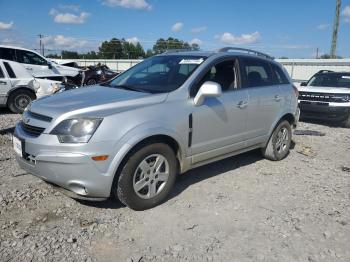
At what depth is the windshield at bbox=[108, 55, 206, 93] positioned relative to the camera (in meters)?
4.51

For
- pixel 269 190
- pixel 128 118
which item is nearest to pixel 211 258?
pixel 128 118

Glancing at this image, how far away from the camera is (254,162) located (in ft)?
20.4

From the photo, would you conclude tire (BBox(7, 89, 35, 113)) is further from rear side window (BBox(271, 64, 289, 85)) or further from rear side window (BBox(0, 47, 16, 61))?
rear side window (BBox(271, 64, 289, 85))

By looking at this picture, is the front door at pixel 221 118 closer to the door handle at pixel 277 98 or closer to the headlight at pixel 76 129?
the door handle at pixel 277 98

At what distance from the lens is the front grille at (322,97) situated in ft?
32.8

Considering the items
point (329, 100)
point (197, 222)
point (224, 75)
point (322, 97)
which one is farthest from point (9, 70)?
point (329, 100)

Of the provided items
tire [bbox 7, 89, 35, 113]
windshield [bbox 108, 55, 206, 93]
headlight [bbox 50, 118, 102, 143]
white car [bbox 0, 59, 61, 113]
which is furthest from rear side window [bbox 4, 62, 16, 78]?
headlight [bbox 50, 118, 102, 143]

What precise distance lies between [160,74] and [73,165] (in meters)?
1.88

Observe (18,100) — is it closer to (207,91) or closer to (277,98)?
(277,98)

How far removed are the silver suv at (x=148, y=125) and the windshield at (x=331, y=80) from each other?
6110 mm

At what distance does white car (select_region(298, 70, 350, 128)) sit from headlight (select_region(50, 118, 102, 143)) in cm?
819

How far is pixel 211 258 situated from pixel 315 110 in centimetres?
811

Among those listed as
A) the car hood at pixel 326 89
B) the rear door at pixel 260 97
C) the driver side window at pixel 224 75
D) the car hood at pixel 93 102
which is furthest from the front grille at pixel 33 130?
the car hood at pixel 326 89

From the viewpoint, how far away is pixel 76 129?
3586 millimetres
